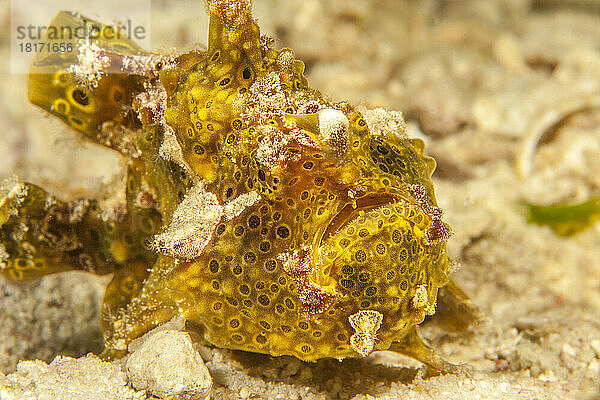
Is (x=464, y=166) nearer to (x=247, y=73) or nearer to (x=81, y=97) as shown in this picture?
Answer: (x=247, y=73)

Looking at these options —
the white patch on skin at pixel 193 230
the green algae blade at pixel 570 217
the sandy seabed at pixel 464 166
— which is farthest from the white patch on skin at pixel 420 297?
the green algae blade at pixel 570 217

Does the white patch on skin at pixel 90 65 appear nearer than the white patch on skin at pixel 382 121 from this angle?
No

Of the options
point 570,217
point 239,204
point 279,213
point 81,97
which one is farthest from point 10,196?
point 570,217

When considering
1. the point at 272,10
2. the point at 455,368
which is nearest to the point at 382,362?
the point at 455,368

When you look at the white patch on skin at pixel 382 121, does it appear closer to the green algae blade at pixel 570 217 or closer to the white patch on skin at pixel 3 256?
the white patch on skin at pixel 3 256

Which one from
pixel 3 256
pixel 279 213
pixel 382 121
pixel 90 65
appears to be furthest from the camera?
pixel 3 256
